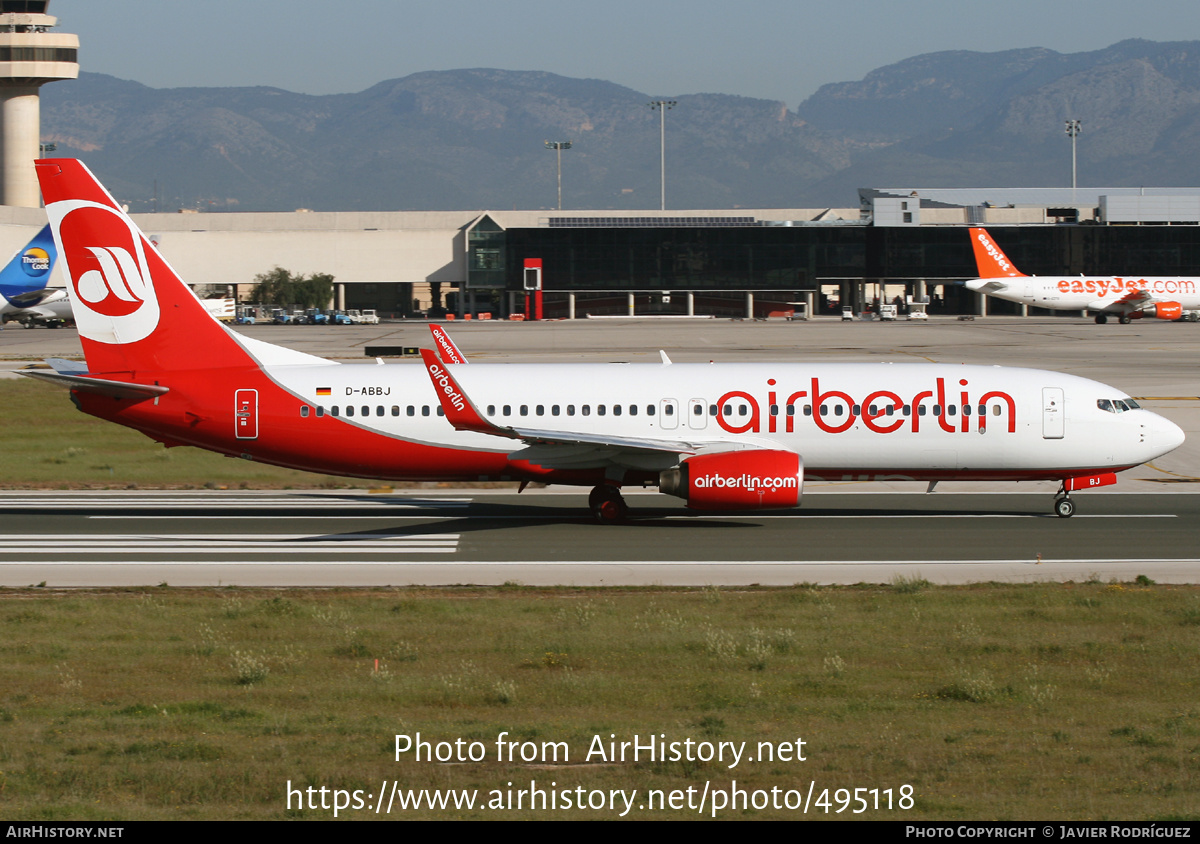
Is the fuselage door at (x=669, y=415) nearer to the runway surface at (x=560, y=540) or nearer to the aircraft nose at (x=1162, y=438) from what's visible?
the runway surface at (x=560, y=540)

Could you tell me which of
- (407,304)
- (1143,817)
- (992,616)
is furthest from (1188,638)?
(407,304)

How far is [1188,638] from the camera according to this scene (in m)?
19.9

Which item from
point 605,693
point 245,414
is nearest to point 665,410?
point 245,414

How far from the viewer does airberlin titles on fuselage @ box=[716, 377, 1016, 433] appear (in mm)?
31859

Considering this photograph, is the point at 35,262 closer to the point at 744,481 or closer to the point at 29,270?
the point at 29,270

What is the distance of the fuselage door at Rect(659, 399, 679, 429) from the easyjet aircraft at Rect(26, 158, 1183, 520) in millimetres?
36

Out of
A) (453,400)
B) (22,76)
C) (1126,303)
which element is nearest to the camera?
(453,400)

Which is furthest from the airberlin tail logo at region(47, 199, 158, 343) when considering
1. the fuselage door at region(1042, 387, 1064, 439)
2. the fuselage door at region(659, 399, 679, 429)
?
the fuselage door at region(1042, 387, 1064, 439)

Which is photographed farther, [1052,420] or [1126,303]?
[1126,303]

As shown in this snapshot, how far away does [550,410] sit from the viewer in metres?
32.8

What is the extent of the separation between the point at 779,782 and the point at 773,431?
63.7ft

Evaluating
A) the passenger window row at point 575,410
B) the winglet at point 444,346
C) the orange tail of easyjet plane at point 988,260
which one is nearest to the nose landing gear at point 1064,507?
the passenger window row at point 575,410

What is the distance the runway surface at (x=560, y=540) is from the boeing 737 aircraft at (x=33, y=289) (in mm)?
94648

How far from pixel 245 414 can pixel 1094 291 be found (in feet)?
402
